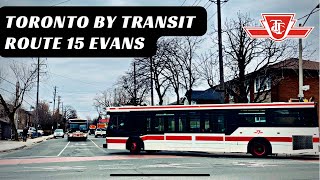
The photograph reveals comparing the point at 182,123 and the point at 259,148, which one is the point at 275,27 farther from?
the point at 182,123

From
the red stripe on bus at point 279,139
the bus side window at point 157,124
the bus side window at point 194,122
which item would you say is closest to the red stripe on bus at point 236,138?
the red stripe on bus at point 279,139

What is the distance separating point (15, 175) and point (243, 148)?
1257 cm

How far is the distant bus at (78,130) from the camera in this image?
50.5 meters

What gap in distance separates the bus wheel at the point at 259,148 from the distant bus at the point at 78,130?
3212 centimetres

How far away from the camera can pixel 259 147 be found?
858 inches

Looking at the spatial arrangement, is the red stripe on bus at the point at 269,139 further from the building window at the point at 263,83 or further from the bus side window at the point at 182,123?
the building window at the point at 263,83

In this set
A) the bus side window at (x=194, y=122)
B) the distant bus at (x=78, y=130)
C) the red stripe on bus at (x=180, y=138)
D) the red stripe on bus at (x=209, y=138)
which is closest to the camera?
the red stripe on bus at (x=209, y=138)

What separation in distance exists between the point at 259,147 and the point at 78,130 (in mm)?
33050

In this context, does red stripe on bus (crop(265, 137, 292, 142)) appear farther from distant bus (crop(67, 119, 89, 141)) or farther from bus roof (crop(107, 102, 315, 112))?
distant bus (crop(67, 119, 89, 141))

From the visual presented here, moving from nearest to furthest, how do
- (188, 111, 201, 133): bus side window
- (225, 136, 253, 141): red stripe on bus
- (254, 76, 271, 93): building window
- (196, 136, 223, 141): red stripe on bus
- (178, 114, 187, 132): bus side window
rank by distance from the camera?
(225, 136, 253, 141): red stripe on bus < (196, 136, 223, 141): red stripe on bus < (188, 111, 201, 133): bus side window < (178, 114, 187, 132): bus side window < (254, 76, 271, 93): building window

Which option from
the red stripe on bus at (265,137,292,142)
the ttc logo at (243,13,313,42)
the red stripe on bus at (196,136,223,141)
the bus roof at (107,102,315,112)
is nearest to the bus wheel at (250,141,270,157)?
the red stripe on bus at (265,137,292,142)

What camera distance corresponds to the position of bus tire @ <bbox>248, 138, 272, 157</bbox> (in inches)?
851

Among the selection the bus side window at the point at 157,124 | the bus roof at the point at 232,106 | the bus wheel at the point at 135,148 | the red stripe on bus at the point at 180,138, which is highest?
the bus roof at the point at 232,106

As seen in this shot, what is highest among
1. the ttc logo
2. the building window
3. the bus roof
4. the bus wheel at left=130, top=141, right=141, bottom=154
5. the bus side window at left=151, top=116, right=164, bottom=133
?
the building window
